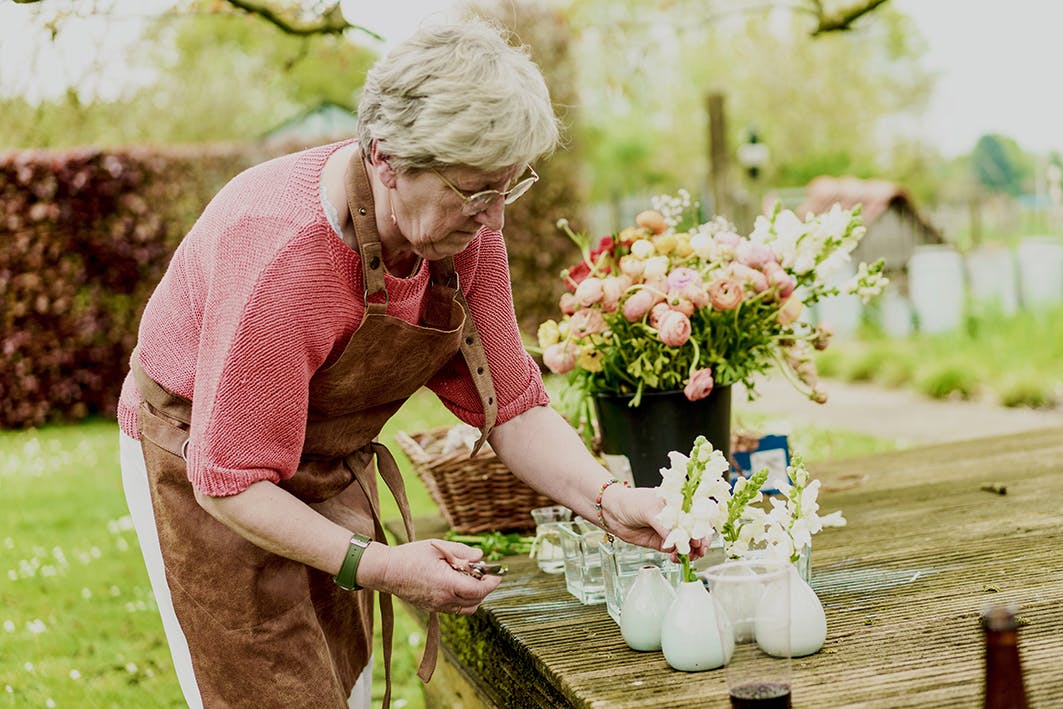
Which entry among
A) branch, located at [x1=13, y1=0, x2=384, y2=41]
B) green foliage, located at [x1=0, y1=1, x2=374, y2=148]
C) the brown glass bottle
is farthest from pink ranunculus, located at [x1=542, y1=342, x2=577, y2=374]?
green foliage, located at [x1=0, y1=1, x2=374, y2=148]

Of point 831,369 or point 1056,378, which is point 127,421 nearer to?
point 1056,378

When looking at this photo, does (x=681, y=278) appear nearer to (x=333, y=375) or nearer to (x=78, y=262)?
(x=333, y=375)

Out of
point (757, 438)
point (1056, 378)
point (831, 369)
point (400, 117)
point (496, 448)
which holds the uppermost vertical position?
point (400, 117)

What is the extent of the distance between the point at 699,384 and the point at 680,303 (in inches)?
7.1

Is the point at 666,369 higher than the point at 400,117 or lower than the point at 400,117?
lower

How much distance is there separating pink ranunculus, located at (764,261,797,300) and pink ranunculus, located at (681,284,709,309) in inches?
6.3

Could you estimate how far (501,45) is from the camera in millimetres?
1743

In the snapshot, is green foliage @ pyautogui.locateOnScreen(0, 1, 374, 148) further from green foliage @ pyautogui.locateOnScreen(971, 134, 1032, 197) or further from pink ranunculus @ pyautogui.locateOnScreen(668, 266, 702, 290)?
green foliage @ pyautogui.locateOnScreen(971, 134, 1032, 197)

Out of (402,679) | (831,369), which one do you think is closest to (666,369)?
(402,679)

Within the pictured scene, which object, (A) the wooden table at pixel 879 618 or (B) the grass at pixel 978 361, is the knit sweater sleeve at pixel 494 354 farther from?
(B) the grass at pixel 978 361

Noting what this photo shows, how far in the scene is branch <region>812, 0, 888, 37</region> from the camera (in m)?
4.13

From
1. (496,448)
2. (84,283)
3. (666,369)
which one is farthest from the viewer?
(84,283)

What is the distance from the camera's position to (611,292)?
256cm

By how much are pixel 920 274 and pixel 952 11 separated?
43.0 feet
